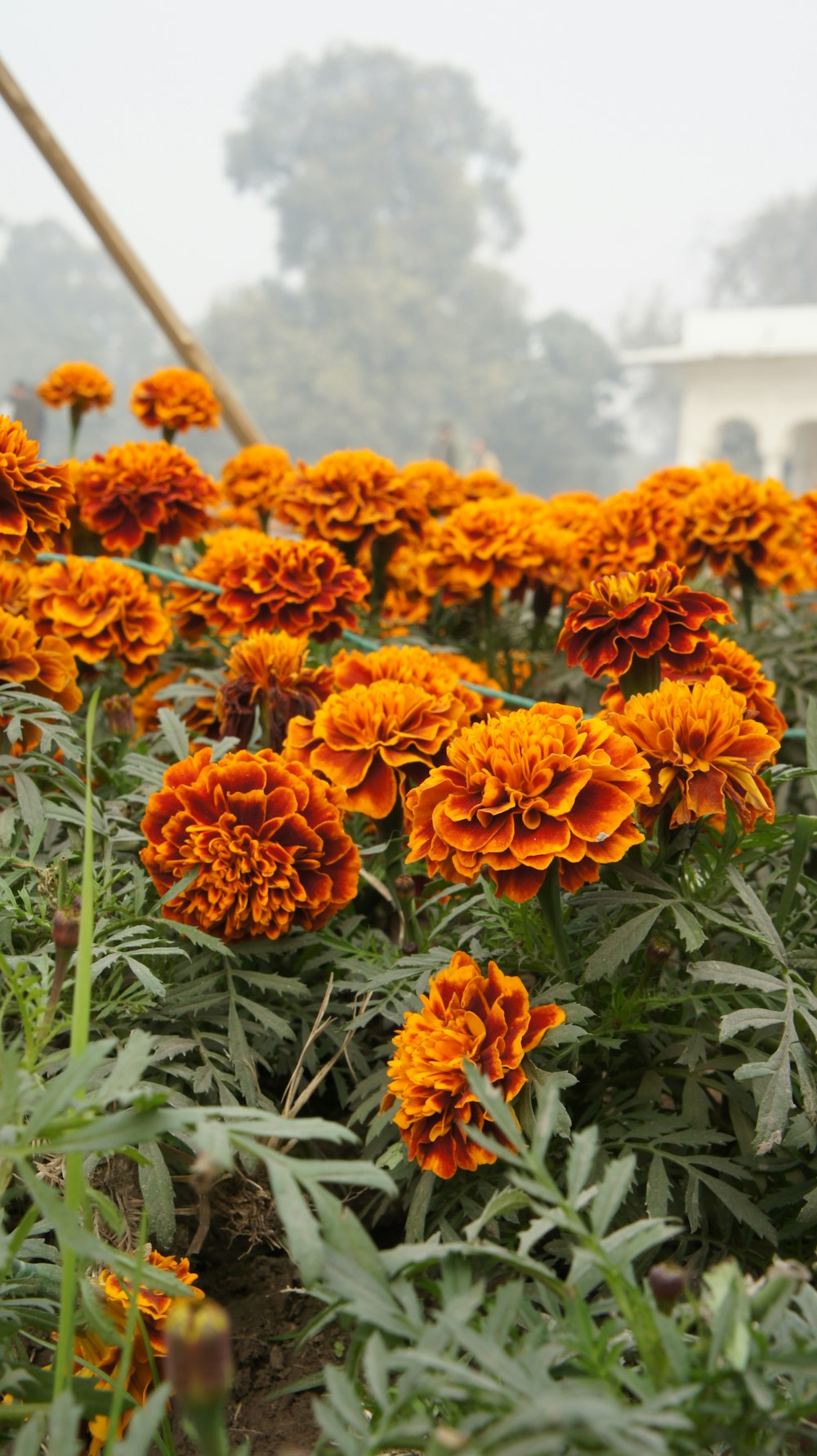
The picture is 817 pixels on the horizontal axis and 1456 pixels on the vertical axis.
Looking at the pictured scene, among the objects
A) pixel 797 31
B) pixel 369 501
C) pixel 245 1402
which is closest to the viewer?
pixel 245 1402

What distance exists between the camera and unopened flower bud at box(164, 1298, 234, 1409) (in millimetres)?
338

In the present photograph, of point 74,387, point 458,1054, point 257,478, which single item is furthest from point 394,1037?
point 74,387

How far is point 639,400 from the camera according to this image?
40.0 metres

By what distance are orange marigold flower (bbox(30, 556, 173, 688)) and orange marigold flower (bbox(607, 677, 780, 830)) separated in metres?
0.63

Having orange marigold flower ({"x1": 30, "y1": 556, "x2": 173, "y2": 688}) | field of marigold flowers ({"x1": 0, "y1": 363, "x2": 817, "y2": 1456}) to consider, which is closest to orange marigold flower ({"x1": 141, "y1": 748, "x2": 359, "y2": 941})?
field of marigold flowers ({"x1": 0, "y1": 363, "x2": 817, "y2": 1456})

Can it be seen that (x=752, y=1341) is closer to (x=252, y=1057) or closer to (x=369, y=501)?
(x=252, y=1057)

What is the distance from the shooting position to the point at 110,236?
85.3 inches

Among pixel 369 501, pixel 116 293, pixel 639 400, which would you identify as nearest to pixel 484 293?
pixel 639 400

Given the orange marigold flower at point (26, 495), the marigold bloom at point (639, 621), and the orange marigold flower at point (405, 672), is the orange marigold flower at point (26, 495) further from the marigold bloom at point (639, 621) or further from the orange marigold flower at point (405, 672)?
the marigold bloom at point (639, 621)

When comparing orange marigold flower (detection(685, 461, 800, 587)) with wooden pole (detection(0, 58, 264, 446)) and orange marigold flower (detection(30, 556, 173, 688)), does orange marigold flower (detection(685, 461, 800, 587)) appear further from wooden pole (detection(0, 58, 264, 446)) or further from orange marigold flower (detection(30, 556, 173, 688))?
wooden pole (detection(0, 58, 264, 446))

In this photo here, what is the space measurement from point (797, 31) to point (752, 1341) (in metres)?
80.0

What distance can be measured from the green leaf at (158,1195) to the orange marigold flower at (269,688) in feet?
1.31

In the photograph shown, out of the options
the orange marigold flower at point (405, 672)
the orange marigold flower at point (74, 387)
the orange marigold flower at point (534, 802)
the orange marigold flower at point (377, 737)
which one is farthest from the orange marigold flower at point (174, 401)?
the orange marigold flower at point (534, 802)

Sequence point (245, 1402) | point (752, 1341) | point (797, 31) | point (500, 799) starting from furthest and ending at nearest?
point (797, 31) → point (245, 1402) → point (500, 799) → point (752, 1341)
